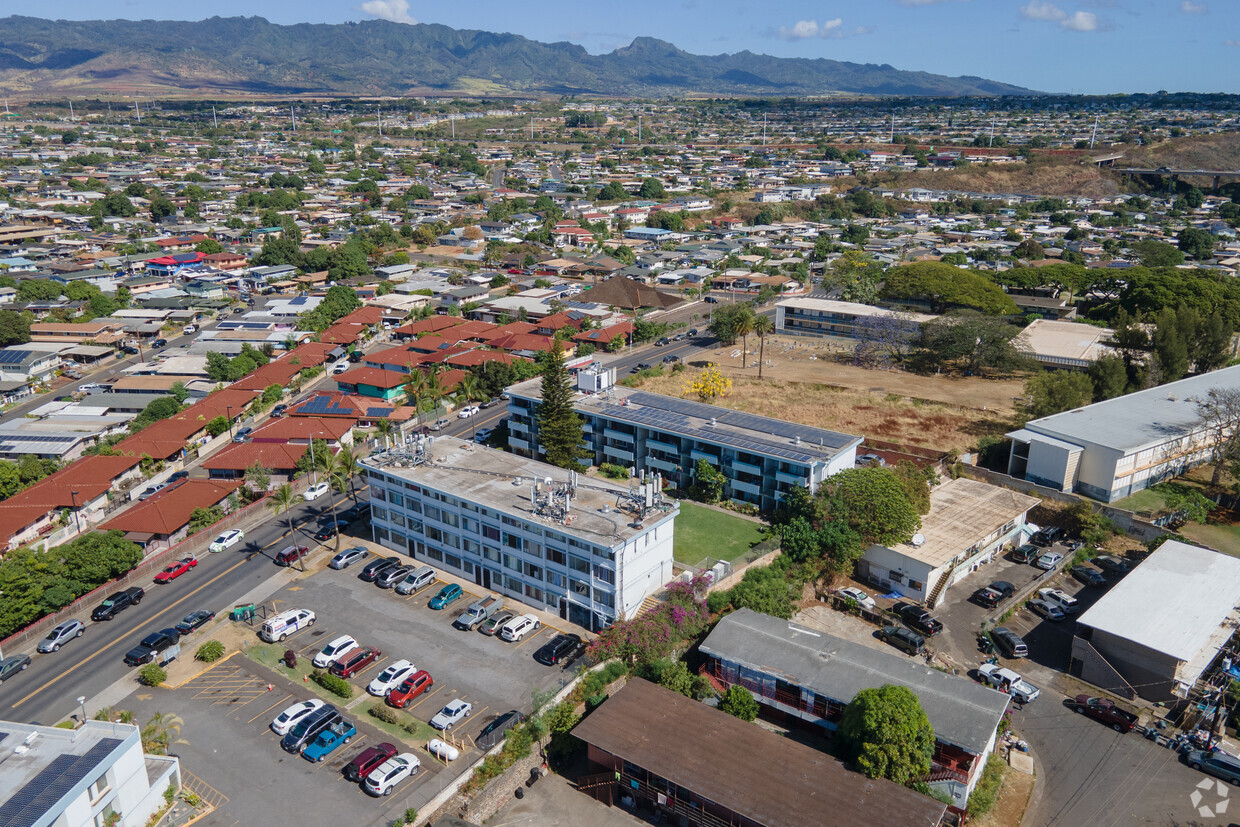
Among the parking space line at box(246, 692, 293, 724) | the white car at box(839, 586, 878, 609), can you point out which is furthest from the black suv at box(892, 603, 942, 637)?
the parking space line at box(246, 692, 293, 724)

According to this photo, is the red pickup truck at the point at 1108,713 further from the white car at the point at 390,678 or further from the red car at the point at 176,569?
the red car at the point at 176,569

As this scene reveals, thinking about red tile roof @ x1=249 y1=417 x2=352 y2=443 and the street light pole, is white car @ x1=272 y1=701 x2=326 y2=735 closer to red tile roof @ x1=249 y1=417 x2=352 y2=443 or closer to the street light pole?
the street light pole

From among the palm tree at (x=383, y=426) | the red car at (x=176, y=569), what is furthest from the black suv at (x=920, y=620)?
the palm tree at (x=383, y=426)

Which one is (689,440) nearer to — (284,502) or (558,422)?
(558,422)

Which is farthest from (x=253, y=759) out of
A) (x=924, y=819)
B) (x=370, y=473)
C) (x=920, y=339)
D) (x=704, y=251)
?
(x=704, y=251)

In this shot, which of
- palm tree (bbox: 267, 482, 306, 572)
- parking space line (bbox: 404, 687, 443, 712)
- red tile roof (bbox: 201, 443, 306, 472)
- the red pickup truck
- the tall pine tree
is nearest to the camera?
parking space line (bbox: 404, 687, 443, 712)
